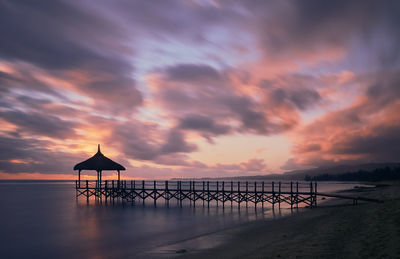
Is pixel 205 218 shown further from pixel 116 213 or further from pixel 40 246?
pixel 40 246

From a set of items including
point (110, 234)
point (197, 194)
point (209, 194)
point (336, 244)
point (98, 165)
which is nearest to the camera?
point (336, 244)

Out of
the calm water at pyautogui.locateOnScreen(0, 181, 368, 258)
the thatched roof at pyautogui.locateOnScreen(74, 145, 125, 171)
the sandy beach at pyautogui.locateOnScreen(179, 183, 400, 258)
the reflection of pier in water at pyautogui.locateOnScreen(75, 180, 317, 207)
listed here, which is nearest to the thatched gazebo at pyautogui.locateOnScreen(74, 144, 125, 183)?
the thatched roof at pyautogui.locateOnScreen(74, 145, 125, 171)

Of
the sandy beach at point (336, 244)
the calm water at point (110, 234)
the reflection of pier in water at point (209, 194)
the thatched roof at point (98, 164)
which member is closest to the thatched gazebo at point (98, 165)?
the thatched roof at point (98, 164)

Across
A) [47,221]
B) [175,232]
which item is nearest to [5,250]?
[175,232]

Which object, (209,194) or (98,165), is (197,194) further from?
(98,165)

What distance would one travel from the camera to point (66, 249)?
683 inches

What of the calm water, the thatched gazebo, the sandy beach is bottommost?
the calm water

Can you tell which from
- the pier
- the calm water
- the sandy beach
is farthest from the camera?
the pier

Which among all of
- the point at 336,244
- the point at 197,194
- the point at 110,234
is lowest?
the point at 110,234

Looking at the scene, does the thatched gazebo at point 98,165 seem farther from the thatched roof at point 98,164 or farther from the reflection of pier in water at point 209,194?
the reflection of pier in water at point 209,194

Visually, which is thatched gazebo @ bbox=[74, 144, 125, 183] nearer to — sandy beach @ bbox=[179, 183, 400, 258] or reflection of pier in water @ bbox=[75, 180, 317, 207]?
reflection of pier in water @ bbox=[75, 180, 317, 207]

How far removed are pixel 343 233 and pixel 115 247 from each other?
38.0 feet

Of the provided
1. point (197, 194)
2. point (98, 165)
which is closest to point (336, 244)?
point (197, 194)

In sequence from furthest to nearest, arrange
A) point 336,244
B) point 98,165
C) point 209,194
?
1. point 98,165
2. point 209,194
3. point 336,244
